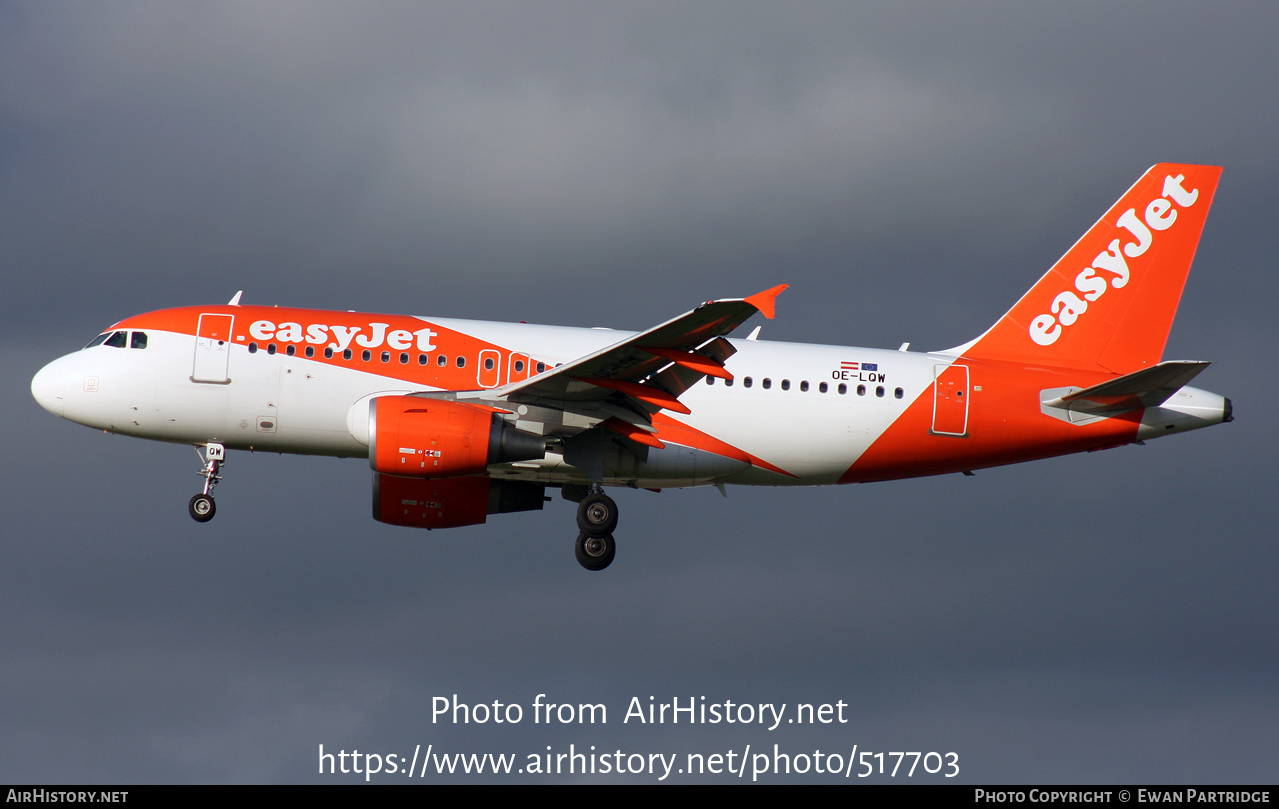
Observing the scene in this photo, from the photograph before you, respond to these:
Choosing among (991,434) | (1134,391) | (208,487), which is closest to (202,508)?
(208,487)

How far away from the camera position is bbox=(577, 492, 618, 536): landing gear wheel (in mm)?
31234

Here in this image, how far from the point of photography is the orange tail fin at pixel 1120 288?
3391 cm

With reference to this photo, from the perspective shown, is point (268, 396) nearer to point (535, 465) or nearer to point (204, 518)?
point (204, 518)

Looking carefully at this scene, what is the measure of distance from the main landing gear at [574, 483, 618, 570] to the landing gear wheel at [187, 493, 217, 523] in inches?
324

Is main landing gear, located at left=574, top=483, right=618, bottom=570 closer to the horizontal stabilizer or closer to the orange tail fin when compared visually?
the orange tail fin

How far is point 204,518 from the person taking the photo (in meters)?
31.9

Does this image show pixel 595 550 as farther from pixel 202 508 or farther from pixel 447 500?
pixel 202 508

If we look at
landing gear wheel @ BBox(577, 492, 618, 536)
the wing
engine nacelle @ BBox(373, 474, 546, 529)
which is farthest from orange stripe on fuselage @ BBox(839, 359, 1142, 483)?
engine nacelle @ BBox(373, 474, 546, 529)

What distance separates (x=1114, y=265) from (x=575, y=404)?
14.0 metres

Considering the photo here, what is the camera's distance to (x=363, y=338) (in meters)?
31.2

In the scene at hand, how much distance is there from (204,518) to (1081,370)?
20.4m

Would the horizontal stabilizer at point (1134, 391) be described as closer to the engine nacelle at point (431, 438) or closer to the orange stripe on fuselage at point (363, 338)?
the orange stripe on fuselage at point (363, 338)

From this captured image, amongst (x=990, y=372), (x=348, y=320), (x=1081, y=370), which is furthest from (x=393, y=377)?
(x=1081, y=370)

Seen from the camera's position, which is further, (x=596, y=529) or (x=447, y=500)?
(x=447, y=500)
